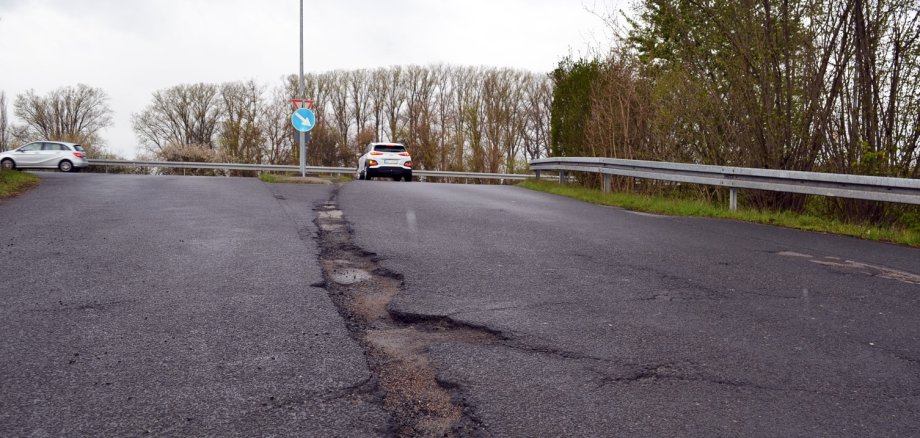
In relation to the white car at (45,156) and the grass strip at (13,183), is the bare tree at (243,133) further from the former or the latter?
the grass strip at (13,183)

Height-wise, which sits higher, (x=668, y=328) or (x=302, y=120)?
(x=302, y=120)

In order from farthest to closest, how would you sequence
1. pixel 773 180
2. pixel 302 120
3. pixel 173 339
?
pixel 302 120, pixel 773 180, pixel 173 339

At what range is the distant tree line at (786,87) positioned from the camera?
10000 millimetres

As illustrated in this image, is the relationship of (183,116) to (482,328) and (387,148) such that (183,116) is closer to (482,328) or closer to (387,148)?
(387,148)

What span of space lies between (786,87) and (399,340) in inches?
382

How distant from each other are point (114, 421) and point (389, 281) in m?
2.82

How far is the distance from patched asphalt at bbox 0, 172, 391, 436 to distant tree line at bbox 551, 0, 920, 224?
8.34 m

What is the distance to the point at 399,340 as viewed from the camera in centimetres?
389

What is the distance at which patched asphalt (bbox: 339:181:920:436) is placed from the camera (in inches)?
117

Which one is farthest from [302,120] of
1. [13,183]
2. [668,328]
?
[668,328]

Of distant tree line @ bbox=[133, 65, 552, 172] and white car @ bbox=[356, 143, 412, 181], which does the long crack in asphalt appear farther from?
distant tree line @ bbox=[133, 65, 552, 172]

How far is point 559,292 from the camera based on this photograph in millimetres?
5125

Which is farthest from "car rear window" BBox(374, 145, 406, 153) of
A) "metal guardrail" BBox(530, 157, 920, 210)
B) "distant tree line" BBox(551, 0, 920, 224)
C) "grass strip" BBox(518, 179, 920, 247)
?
"distant tree line" BBox(551, 0, 920, 224)

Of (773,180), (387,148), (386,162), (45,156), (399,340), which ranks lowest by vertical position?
(399,340)
